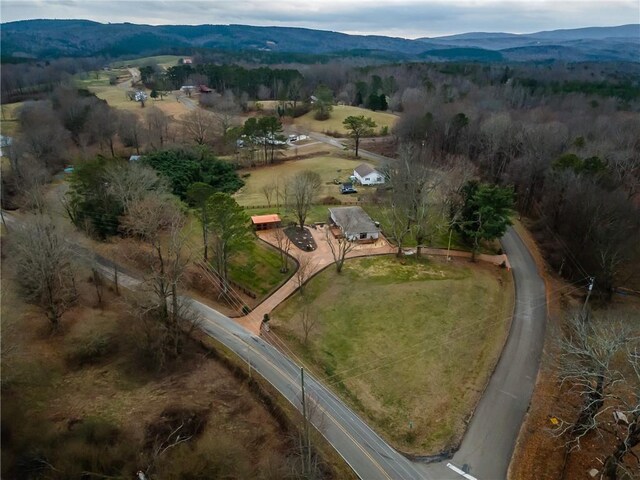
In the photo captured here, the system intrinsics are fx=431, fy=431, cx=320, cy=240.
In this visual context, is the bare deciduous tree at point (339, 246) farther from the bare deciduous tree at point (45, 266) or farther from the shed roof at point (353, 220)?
the bare deciduous tree at point (45, 266)

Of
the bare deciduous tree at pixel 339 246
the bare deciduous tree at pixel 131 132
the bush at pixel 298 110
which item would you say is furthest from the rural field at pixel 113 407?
the bush at pixel 298 110

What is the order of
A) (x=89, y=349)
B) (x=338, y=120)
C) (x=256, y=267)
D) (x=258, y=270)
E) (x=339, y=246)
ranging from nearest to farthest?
(x=89, y=349), (x=258, y=270), (x=256, y=267), (x=339, y=246), (x=338, y=120)

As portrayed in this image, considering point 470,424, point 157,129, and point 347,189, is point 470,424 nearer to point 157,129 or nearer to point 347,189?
point 347,189

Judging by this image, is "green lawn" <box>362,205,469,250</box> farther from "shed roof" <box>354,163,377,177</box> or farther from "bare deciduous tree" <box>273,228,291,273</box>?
"shed roof" <box>354,163,377,177</box>

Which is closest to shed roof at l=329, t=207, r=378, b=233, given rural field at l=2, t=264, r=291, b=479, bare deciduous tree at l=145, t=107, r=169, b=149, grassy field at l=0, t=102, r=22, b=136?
rural field at l=2, t=264, r=291, b=479

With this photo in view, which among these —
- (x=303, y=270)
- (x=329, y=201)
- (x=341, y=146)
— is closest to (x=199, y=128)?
(x=341, y=146)

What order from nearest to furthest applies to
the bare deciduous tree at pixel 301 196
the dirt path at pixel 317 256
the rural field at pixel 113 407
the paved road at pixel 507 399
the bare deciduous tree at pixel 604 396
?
the bare deciduous tree at pixel 604 396 → the rural field at pixel 113 407 → the paved road at pixel 507 399 → the dirt path at pixel 317 256 → the bare deciduous tree at pixel 301 196
